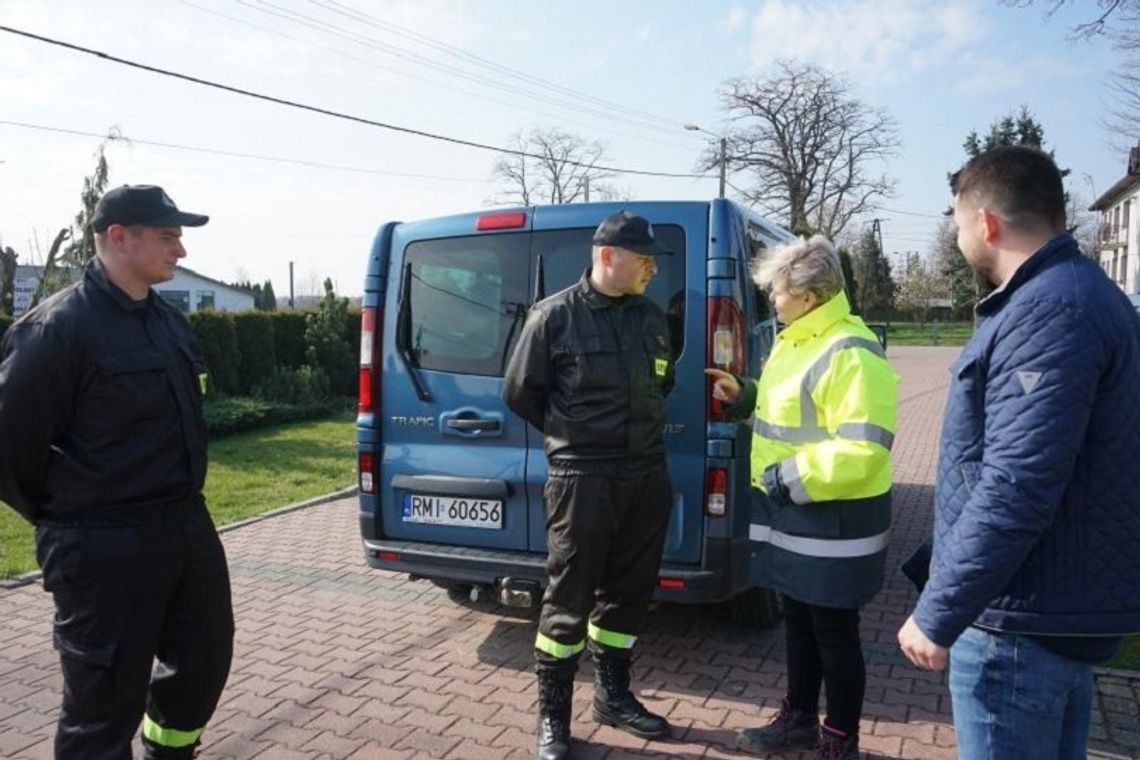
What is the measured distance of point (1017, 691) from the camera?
1900 mm

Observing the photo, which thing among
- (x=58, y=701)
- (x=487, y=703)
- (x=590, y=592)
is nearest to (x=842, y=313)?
(x=590, y=592)

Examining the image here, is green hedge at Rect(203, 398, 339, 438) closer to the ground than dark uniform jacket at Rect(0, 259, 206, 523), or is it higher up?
closer to the ground

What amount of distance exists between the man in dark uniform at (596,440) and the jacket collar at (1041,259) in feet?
5.47

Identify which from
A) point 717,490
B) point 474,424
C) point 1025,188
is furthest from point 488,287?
point 1025,188

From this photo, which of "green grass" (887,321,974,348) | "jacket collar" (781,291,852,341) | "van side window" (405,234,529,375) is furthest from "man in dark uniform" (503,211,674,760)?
"green grass" (887,321,974,348)

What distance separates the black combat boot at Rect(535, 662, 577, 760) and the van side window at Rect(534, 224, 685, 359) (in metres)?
1.42

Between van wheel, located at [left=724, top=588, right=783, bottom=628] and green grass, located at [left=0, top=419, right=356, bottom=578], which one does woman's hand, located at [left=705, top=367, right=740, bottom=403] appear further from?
green grass, located at [left=0, top=419, right=356, bottom=578]

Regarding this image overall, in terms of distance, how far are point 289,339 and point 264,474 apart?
7.25 metres

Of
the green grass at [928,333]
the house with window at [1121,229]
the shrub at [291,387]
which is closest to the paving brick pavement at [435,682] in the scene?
the shrub at [291,387]

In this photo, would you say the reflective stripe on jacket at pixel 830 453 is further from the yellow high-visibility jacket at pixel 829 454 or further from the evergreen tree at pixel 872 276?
the evergreen tree at pixel 872 276

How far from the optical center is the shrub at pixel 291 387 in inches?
584

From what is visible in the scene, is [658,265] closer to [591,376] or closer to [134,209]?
[591,376]

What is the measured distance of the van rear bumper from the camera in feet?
12.8

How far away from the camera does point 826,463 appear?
298cm
